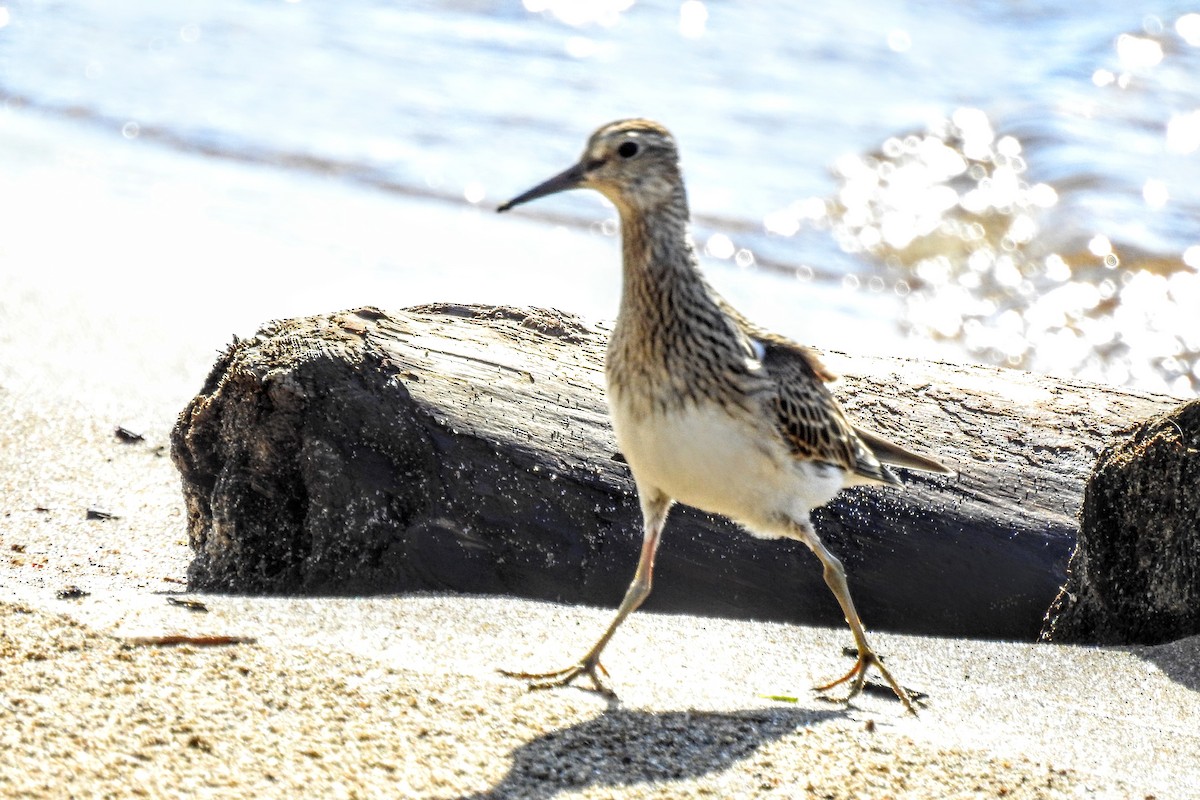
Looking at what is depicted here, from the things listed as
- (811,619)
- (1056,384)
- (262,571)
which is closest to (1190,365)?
(1056,384)

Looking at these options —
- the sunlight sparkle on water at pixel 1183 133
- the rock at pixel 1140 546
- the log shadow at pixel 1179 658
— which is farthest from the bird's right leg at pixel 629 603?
the sunlight sparkle on water at pixel 1183 133

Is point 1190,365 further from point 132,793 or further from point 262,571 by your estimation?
point 132,793

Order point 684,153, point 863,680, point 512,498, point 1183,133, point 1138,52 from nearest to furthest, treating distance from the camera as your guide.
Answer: point 863,680, point 512,498, point 684,153, point 1183,133, point 1138,52

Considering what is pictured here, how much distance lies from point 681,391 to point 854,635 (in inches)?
43.8

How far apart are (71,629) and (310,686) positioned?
29.2 inches

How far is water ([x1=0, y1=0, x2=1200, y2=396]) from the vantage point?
10094mm

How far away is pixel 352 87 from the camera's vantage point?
47.1 feet

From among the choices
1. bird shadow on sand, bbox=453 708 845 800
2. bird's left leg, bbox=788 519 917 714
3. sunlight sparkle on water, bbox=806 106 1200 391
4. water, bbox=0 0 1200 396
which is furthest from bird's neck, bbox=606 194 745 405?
sunlight sparkle on water, bbox=806 106 1200 391

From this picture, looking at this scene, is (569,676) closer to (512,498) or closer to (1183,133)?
(512,498)

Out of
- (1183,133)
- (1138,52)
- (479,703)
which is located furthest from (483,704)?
(1138,52)

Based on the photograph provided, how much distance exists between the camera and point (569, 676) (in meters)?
4.54

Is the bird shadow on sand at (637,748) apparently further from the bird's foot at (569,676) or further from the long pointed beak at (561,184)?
the long pointed beak at (561,184)

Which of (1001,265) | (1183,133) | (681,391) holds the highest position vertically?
(1183,133)

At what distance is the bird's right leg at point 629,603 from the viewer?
4527mm
